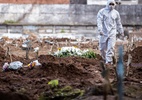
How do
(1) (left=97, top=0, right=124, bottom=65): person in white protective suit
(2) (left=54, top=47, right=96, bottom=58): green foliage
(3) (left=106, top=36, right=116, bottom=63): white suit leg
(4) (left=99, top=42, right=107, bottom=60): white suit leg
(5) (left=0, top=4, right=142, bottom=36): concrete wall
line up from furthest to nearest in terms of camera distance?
(5) (left=0, top=4, right=142, bottom=36): concrete wall, (2) (left=54, top=47, right=96, bottom=58): green foliage, (4) (left=99, top=42, right=107, bottom=60): white suit leg, (1) (left=97, top=0, right=124, bottom=65): person in white protective suit, (3) (left=106, top=36, right=116, bottom=63): white suit leg

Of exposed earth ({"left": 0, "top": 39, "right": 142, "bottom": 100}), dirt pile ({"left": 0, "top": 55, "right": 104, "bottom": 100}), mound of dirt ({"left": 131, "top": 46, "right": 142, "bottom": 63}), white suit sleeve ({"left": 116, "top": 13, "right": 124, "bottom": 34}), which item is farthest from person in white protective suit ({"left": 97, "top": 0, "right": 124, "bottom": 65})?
dirt pile ({"left": 0, "top": 55, "right": 104, "bottom": 100})

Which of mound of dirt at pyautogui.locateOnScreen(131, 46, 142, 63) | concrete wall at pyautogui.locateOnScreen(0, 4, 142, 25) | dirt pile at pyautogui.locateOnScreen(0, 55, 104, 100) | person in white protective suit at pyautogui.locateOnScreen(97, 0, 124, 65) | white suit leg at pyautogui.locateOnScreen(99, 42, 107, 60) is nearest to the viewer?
dirt pile at pyautogui.locateOnScreen(0, 55, 104, 100)

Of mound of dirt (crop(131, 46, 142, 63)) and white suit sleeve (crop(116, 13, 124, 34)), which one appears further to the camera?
mound of dirt (crop(131, 46, 142, 63))

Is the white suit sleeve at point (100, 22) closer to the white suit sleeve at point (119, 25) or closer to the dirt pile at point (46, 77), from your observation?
the white suit sleeve at point (119, 25)

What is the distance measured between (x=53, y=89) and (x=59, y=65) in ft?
11.2

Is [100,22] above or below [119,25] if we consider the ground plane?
above

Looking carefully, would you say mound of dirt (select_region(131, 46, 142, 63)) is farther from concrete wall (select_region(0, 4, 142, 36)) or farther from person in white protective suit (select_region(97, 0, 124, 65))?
concrete wall (select_region(0, 4, 142, 36))

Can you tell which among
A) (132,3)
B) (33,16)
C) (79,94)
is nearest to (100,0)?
(132,3)

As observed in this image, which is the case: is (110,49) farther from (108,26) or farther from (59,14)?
(59,14)

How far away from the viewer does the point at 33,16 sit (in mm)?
28250

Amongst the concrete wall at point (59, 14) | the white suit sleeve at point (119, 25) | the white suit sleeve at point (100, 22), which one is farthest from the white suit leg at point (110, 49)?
the concrete wall at point (59, 14)

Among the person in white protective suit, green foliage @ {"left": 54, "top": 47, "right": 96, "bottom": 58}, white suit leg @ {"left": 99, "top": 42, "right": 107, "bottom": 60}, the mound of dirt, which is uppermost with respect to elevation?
the person in white protective suit

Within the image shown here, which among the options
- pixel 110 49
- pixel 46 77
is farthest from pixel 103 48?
pixel 46 77

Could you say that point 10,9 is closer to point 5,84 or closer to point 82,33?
point 82,33
